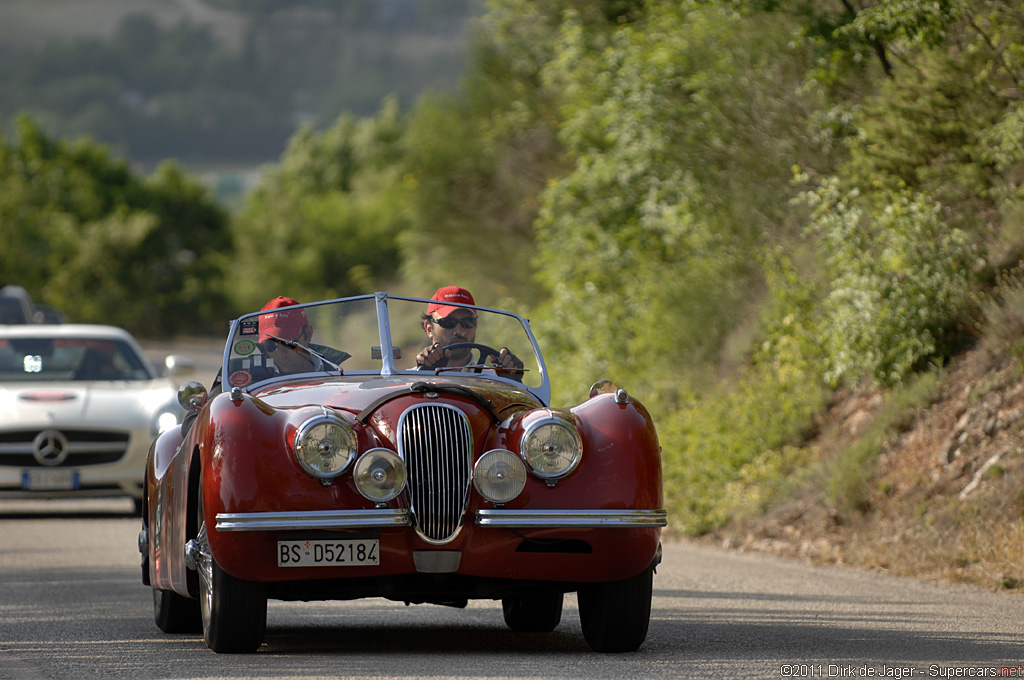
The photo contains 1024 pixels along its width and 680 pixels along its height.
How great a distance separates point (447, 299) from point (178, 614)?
2166 millimetres

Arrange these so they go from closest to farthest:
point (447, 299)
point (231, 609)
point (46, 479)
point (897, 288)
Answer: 1. point (231, 609)
2. point (447, 299)
3. point (897, 288)
4. point (46, 479)

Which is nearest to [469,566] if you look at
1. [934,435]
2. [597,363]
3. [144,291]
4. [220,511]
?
[220,511]

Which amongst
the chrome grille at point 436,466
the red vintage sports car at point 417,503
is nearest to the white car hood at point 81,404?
the red vintage sports car at point 417,503

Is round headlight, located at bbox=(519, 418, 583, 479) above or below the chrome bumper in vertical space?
above

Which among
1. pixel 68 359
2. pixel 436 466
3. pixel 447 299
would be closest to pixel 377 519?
pixel 436 466

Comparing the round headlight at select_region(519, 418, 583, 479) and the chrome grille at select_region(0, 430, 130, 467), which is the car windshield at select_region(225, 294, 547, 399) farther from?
the chrome grille at select_region(0, 430, 130, 467)

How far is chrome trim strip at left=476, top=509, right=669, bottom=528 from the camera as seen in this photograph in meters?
6.52

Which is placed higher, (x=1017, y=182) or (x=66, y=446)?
(x=1017, y=182)

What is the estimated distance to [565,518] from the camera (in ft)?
21.6

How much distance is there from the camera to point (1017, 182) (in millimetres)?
13844

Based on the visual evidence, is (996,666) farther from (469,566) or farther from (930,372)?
(930,372)

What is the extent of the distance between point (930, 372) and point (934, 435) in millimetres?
756

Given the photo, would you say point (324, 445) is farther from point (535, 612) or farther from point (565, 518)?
point (535, 612)

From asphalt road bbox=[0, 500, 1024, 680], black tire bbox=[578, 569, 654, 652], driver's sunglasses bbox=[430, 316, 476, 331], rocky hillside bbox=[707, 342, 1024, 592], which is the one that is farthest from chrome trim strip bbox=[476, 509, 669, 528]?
rocky hillside bbox=[707, 342, 1024, 592]
